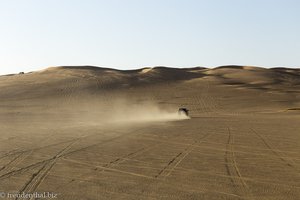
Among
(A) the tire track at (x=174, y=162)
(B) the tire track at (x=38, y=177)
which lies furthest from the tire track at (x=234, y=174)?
(B) the tire track at (x=38, y=177)

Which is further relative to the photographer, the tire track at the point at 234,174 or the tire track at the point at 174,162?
the tire track at the point at 174,162

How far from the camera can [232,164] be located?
12.7m

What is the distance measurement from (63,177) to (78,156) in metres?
3.30

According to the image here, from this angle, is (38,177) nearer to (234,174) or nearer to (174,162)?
(174,162)

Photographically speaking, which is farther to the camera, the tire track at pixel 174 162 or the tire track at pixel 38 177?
the tire track at pixel 174 162

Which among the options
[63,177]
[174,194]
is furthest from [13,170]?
[174,194]

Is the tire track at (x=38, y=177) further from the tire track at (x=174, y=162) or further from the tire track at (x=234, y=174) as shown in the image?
the tire track at (x=234, y=174)

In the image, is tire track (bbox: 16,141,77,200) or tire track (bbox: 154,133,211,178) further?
tire track (bbox: 154,133,211,178)

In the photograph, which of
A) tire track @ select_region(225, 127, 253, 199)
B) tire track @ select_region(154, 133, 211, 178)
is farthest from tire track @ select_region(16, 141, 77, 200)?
tire track @ select_region(225, 127, 253, 199)

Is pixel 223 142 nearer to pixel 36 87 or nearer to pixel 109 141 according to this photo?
pixel 109 141

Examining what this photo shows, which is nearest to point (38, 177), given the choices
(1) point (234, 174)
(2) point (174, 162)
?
(2) point (174, 162)

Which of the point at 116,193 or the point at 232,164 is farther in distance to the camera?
the point at 232,164

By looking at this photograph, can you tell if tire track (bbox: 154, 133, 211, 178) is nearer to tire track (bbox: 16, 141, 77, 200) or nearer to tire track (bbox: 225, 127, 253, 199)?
tire track (bbox: 225, 127, 253, 199)

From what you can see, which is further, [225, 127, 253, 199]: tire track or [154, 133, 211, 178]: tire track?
[154, 133, 211, 178]: tire track
